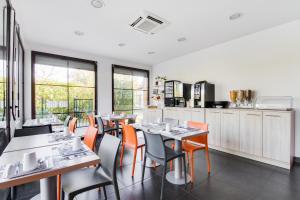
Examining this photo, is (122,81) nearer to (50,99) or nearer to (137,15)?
(50,99)

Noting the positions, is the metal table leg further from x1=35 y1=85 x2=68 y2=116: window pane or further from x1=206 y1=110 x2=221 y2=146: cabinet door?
x1=35 y1=85 x2=68 y2=116: window pane

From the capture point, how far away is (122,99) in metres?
5.78

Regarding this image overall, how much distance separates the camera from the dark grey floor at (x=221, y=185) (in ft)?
6.48

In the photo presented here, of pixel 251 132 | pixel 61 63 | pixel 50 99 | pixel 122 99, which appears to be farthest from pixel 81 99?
pixel 251 132

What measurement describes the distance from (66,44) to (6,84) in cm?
232

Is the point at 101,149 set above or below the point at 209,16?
below

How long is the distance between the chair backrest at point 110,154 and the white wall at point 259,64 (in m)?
3.40

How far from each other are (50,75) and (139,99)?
323cm

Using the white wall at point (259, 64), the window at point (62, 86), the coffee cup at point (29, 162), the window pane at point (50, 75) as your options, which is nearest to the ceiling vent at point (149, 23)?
the white wall at point (259, 64)

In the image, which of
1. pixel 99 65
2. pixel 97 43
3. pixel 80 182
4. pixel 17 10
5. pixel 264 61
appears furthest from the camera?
pixel 99 65

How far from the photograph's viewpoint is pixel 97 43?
405cm

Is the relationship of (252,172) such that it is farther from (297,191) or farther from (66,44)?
(66,44)

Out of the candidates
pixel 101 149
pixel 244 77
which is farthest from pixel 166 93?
pixel 101 149

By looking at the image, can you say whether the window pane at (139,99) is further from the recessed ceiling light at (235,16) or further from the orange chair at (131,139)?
the recessed ceiling light at (235,16)
